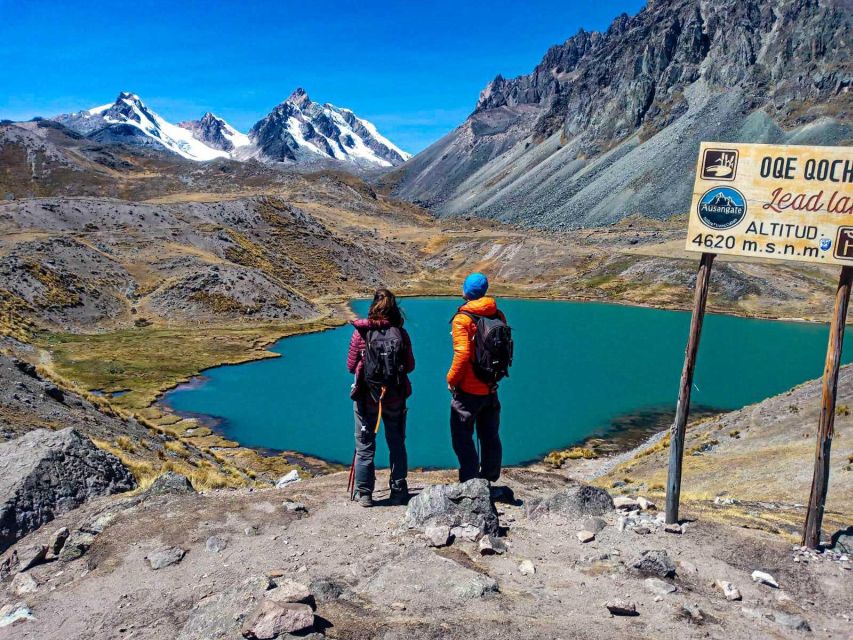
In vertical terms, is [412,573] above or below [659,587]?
below

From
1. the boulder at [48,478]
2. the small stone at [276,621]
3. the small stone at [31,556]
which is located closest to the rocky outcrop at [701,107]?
the boulder at [48,478]

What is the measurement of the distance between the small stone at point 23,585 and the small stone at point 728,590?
9241 mm

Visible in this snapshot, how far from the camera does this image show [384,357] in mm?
9547

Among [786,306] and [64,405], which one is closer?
[64,405]

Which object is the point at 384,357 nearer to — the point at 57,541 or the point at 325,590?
the point at 325,590

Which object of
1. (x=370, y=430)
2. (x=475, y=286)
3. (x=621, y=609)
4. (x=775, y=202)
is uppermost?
(x=775, y=202)

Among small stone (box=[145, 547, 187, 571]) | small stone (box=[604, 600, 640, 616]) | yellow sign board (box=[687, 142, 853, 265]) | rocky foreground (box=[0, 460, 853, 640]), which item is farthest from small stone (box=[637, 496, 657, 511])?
small stone (box=[145, 547, 187, 571])

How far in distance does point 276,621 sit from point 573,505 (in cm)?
591

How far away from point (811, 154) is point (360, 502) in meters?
9.50

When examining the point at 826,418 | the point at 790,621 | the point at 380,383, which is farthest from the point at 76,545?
the point at 826,418

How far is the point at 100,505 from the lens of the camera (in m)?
10.4

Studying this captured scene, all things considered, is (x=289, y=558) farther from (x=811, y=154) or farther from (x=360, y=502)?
(x=811, y=154)

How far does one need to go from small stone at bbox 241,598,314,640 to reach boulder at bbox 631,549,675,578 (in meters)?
4.63

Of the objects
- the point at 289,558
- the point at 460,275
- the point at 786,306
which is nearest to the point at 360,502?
the point at 289,558
